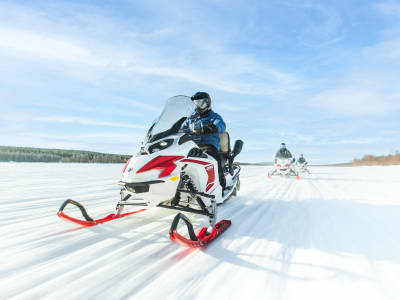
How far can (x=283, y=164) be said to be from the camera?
12.6 metres

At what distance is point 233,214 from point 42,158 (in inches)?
1083

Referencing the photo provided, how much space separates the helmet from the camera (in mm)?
4288

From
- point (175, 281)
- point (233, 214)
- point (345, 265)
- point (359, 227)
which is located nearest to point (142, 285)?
point (175, 281)

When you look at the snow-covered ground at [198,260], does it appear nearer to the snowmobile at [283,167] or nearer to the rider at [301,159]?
the snowmobile at [283,167]

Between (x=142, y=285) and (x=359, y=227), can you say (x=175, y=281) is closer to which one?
(x=142, y=285)

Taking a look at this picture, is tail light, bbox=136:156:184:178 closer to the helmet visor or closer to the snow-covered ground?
the snow-covered ground

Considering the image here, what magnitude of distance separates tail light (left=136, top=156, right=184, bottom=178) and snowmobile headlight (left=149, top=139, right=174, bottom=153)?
14cm

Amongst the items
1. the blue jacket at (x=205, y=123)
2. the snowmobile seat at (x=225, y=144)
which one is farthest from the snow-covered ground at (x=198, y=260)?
the snowmobile seat at (x=225, y=144)

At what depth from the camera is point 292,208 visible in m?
4.47

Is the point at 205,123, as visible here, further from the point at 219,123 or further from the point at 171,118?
the point at 171,118

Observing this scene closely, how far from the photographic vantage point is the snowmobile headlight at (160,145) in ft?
9.14

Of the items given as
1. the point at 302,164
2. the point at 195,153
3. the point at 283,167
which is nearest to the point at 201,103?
the point at 195,153

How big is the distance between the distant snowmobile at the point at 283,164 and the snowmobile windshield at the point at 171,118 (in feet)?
32.2

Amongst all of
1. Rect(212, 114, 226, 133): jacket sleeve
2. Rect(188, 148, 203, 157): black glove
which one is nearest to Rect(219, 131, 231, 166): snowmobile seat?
Rect(212, 114, 226, 133): jacket sleeve
